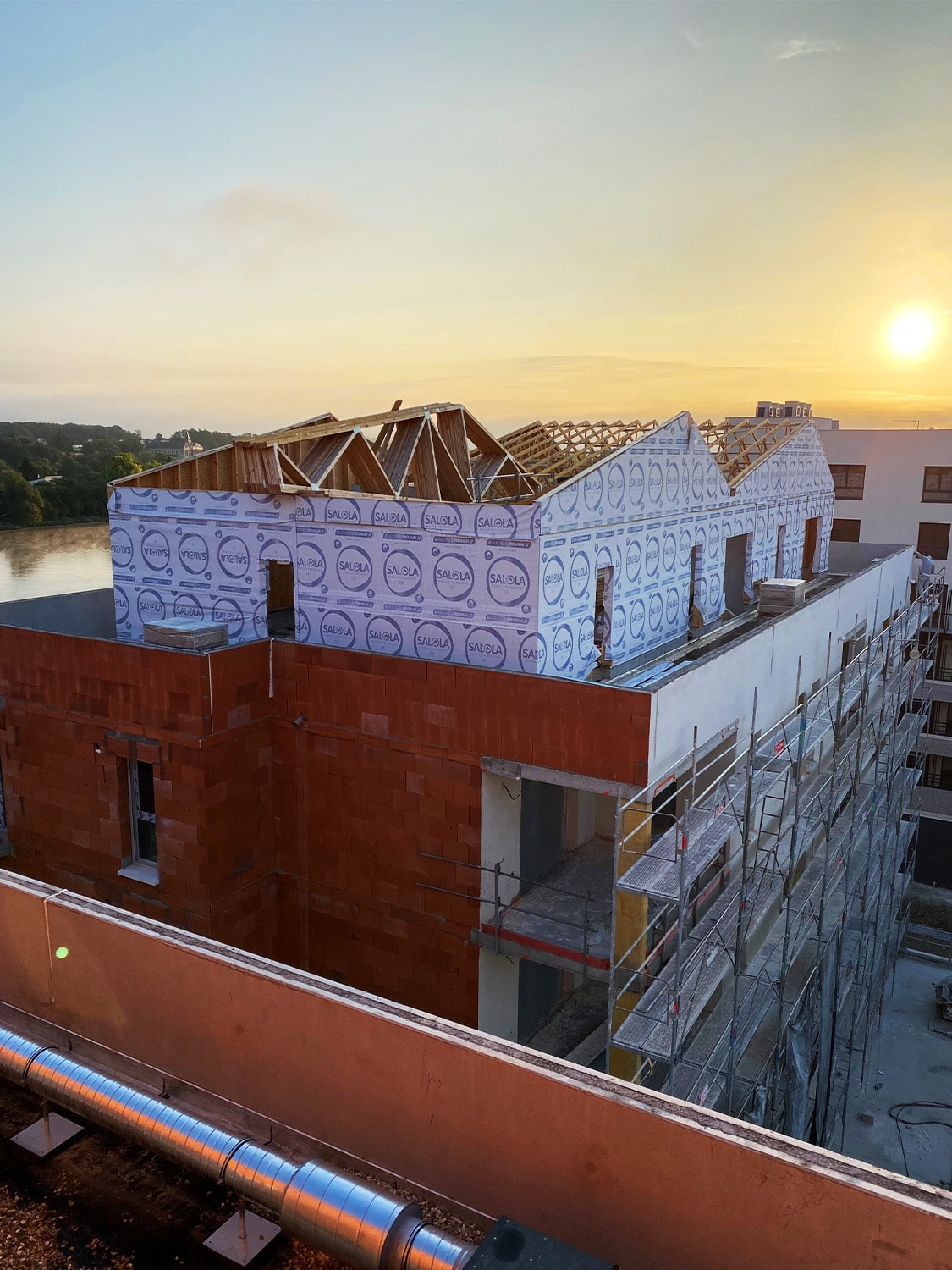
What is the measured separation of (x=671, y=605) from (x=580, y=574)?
3591 millimetres

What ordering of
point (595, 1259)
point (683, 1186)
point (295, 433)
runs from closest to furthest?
point (595, 1259) → point (683, 1186) → point (295, 433)

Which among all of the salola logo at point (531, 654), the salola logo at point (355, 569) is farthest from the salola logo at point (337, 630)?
the salola logo at point (531, 654)

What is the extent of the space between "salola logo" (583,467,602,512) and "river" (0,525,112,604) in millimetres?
11123

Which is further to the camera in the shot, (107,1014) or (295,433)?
(295,433)

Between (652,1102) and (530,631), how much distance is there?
24.3ft

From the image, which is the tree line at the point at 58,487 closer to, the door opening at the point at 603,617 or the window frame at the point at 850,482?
the door opening at the point at 603,617

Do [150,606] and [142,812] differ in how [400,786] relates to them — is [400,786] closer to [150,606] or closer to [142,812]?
[142,812]

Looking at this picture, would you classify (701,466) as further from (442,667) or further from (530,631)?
(442,667)

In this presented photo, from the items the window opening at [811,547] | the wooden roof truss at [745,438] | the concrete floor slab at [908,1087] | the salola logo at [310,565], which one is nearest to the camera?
the salola logo at [310,565]

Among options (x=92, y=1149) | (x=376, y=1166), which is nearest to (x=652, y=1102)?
(x=376, y=1166)

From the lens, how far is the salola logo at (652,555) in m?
14.1

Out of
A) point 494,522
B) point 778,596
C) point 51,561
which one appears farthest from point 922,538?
point 51,561

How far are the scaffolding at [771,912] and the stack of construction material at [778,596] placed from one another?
1279 millimetres

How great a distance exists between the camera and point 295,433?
42.3ft
